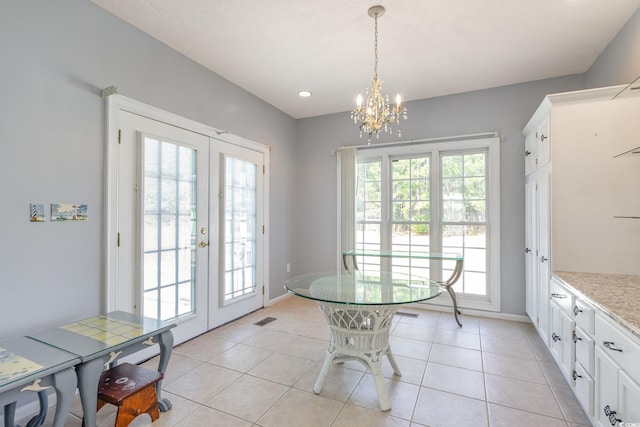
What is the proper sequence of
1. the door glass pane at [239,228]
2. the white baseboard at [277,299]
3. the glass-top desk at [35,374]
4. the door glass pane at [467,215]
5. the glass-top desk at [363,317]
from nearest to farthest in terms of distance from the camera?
the glass-top desk at [35,374] → the glass-top desk at [363,317] → the door glass pane at [239,228] → the door glass pane at [467,215] → the white baseboard at [277,299]

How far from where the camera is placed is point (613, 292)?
177cm

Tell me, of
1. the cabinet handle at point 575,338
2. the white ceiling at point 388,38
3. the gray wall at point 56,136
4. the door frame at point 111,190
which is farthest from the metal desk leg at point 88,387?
the cabinet handle at point 575,338

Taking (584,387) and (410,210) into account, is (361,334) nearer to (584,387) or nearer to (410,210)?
(584,387)

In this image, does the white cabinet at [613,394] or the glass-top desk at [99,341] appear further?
the glass-top desk at [99,341]

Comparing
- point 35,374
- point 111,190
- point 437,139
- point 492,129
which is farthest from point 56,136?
point 492,129

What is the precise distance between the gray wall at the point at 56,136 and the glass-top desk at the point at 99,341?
0.92ft

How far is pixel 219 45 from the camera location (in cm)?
281

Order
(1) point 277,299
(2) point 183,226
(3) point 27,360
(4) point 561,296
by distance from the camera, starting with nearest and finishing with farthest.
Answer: (3) point 27,360 → (4) point 561,296 → (2) point 183,226 → (1) point 277,299

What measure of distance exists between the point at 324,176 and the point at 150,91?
104 inches

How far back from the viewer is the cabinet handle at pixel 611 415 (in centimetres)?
140

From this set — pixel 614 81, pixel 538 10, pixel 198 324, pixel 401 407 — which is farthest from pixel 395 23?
pixel 198 324

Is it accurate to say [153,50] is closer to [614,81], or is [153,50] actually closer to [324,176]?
[324,176]

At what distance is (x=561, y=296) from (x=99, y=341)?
10.1 feet

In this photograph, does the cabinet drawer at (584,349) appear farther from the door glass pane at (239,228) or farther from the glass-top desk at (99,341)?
the door glass pane at (239,228)
